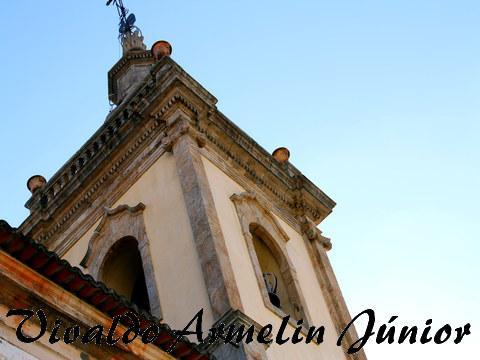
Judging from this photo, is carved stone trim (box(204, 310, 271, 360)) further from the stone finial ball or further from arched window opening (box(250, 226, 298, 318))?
the stone finial ball

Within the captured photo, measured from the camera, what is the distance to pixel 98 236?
14508 mm

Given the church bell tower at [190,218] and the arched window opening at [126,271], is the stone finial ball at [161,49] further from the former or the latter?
the arched window opening at [126,271]

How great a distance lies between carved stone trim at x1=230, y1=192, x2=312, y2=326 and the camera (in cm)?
1349

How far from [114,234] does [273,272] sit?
2.61m

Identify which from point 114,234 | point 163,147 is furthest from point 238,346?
point 163,147

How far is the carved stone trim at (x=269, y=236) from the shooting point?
1349 centimetres

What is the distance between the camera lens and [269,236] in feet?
47.6

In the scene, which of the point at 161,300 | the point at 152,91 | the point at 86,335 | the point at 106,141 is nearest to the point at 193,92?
the point at 152,91

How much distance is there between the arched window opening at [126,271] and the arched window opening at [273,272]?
189cm

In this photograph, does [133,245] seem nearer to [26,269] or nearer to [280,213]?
[280,213]

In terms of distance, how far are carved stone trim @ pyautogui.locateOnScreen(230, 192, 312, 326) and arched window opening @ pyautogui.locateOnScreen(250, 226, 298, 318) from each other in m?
0.02

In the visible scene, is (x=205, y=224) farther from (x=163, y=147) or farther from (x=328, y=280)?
(x=328, y=280)

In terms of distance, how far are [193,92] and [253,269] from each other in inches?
137

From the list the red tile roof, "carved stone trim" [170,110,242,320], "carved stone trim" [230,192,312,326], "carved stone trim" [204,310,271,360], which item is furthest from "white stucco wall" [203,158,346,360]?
the red tile roof
